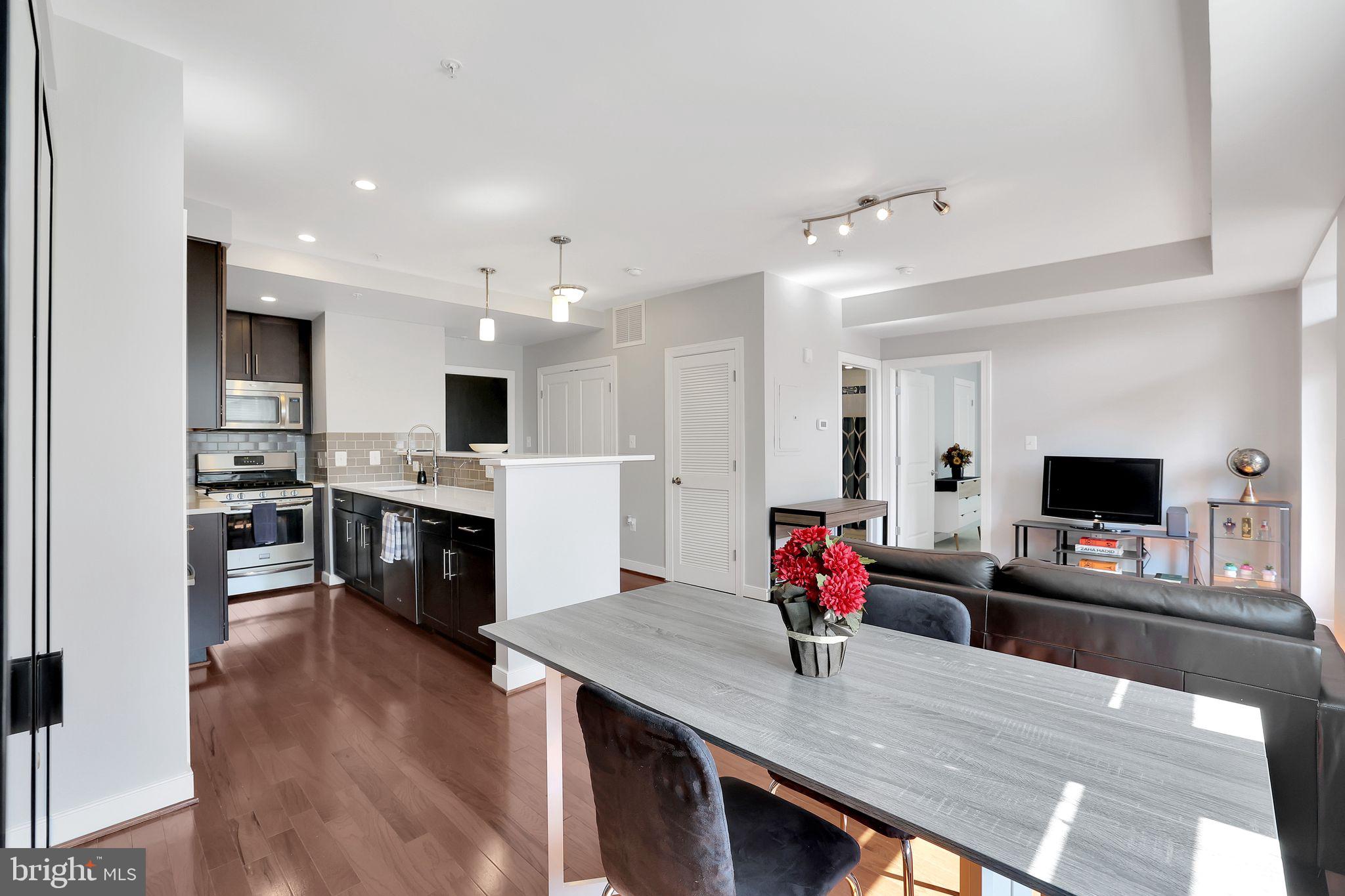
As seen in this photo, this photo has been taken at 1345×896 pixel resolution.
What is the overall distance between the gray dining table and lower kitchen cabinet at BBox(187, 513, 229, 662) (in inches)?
97.4

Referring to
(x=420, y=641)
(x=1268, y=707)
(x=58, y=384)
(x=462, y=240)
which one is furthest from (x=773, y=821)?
(x=462, y=240)

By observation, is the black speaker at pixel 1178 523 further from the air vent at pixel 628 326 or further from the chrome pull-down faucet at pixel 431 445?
the chrome pull-down faucet at pixel 431 445

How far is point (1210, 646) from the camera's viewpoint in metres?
1.88

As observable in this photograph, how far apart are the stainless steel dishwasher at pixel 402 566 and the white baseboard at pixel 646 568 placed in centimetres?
216

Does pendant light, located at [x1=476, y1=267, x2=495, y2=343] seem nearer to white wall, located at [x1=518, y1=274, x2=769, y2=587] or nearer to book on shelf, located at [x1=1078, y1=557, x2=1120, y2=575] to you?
white wall, located at [x1=518, y1=274, x2=769, y2=587]

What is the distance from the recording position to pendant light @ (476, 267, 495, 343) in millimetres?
4066

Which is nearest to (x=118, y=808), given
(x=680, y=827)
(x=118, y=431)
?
(x=118, y=431)

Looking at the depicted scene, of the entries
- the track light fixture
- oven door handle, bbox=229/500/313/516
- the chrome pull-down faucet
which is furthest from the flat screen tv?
oven door handle, bbox=229/500/313/516

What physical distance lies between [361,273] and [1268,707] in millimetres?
5255

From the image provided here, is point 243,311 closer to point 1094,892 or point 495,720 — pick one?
point 495,720

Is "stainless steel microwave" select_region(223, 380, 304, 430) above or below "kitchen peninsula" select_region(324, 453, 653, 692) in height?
above

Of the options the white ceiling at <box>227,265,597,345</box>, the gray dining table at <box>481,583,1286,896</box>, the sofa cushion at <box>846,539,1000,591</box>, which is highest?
the white ceiling at <box>227,265,597,345</box>

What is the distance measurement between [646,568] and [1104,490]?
3916mm

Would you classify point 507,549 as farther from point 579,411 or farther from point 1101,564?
point 1101,564
